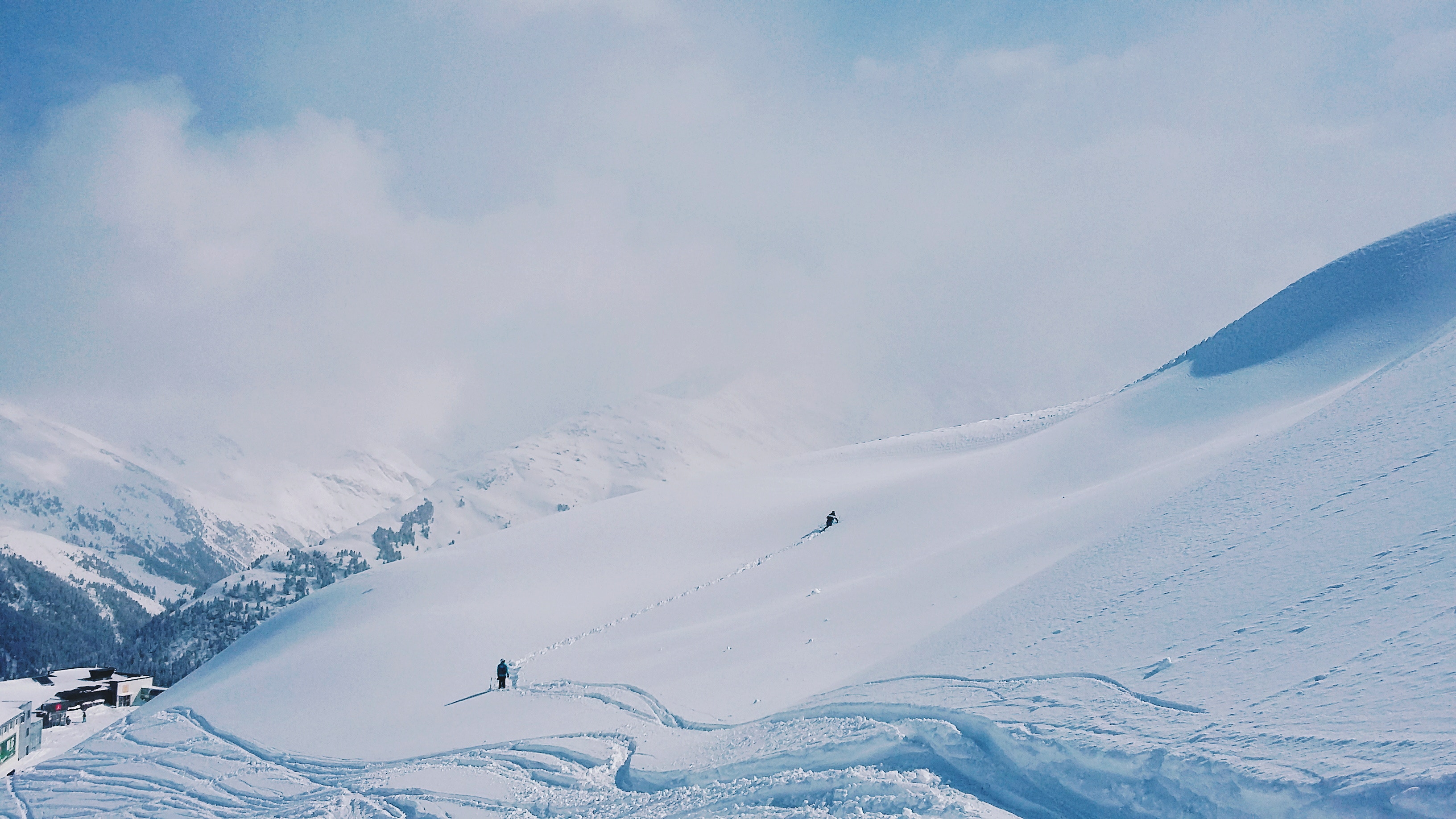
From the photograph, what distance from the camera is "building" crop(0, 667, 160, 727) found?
74.6 m

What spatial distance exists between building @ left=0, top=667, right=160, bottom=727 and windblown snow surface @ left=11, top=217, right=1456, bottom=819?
51802 millimetres

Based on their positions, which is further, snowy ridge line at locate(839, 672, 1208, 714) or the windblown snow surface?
snowy ridge line at locate(839, 672, 1208, 714)

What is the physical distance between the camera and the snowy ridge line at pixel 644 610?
81.7 ft

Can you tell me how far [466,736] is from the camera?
789 inches

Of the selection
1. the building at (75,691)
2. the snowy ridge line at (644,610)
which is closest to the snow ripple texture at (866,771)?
the snowy ridge line at (644,610)

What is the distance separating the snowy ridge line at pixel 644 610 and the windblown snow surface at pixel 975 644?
0.85 feet

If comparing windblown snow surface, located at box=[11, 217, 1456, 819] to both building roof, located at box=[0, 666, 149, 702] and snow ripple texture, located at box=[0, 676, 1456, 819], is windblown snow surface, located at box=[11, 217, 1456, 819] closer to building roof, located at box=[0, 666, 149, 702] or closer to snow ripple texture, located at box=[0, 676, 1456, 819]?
snow ripple texture, located at box=[0, 676, 1456, 819]

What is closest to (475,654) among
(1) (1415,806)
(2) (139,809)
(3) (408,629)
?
(3) (408,629)

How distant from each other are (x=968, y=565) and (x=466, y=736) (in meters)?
13.7

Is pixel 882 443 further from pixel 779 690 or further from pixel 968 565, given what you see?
pixel 779 690

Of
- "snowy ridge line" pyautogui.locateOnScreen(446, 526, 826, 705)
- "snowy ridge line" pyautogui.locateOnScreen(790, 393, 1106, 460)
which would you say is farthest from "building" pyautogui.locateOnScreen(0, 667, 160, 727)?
"snowy ridge line" pyautogui.locateOnScreen(790, 393, 1106, 460)

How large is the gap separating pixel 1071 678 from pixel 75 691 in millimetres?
112878

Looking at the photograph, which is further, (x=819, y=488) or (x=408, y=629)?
(x=819, y=488)

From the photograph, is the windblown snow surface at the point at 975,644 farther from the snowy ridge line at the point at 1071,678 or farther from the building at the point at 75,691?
the building at the point at 75,691
